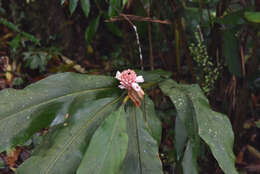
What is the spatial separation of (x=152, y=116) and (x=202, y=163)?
564 millimetres

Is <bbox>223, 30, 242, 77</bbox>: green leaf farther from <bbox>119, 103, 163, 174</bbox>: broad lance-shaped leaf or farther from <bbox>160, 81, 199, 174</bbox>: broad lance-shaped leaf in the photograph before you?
<bbox>119, 103, 163, 174</bbox>: broad lance-shaped leaf

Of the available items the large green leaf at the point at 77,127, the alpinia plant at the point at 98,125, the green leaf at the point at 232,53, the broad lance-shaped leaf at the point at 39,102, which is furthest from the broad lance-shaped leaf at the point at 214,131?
the green leaf at the point at 232,53

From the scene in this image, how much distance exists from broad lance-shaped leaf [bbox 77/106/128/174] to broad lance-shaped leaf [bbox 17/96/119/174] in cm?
6

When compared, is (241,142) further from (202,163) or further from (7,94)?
(7,94)

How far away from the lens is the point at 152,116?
0.65 m

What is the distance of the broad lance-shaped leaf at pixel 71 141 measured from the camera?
547mm

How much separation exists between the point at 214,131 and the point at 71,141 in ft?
1.05

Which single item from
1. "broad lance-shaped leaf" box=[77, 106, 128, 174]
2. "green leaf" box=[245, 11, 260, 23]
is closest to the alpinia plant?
"broad lance-shaped leaf" box=[77, 106, 128, 174]

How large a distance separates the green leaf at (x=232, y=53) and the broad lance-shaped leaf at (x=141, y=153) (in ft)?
1.55

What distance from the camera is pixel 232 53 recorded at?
36.3 inches

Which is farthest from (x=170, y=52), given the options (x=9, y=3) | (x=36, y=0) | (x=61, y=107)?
(x=9, y=3)

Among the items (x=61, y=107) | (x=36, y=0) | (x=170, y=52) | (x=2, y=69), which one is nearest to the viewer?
(x=61, y=107)

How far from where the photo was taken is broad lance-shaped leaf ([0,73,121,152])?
0.58 m

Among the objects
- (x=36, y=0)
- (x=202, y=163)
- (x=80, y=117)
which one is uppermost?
(x=36, y=0)
